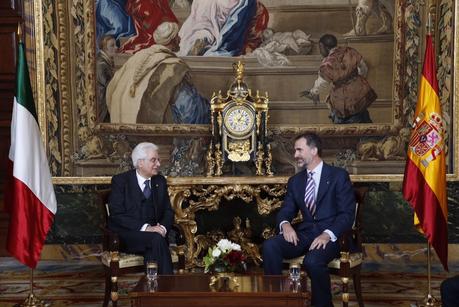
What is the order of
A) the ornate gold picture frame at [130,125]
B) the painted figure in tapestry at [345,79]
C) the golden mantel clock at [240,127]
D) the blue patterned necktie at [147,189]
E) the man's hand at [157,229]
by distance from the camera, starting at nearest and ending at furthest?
1. the man's hand at [157,229]
2. the blue patterned necktie at [147,189]
3. the golden mantel clock at [240,127]
4. the ornate gold picture frame at [130,125]
5. the painted figure in tapestry at [345,79]

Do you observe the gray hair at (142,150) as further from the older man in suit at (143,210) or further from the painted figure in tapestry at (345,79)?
the painted figure in tapestry at (345,79)

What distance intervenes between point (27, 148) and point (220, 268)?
2169 mm

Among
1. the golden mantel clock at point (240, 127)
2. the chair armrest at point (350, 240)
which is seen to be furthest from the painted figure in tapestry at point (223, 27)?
the chair armrest at point (350, 240)

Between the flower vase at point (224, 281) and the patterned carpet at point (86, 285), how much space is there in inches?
60.0

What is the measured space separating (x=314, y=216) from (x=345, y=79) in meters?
2.37

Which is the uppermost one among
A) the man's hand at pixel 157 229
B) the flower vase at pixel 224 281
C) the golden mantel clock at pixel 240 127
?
the golden mantel clock at pixel 240 127

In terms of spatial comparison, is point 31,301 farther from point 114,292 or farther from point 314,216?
point 314,216

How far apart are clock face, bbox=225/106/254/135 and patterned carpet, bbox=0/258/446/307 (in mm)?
1815

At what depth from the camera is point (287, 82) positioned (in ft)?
28.1

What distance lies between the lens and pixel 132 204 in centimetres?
676

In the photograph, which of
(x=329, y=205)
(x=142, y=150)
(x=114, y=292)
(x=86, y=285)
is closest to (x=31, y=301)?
(x=114, y=292)

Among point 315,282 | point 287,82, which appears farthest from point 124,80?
point 315,282

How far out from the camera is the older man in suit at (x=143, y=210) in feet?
21.4

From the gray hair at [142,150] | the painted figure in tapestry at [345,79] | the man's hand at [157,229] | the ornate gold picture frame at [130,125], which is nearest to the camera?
the man's hand at [157,229]
